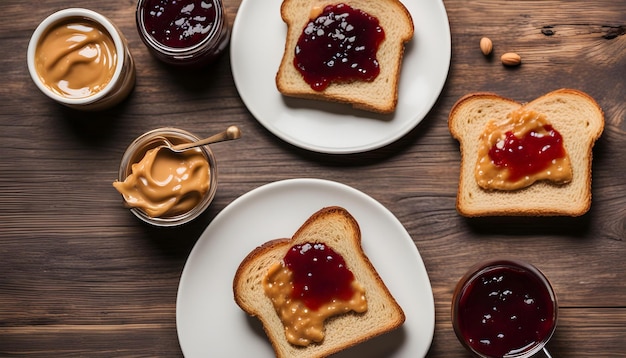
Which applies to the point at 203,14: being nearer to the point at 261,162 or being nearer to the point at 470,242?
the point at 261,162

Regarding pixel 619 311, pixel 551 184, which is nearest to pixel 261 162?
pixel 551 184

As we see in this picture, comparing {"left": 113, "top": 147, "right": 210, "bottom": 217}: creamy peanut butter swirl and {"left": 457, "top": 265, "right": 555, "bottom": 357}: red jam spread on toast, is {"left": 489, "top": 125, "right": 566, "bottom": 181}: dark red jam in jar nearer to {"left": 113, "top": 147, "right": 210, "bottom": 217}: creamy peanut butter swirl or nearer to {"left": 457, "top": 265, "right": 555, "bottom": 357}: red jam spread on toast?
{"left": 457, "top": 265, "right": 555, "bottom": 357}: red jam spread on toast

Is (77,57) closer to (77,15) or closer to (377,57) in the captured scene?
(77,15)

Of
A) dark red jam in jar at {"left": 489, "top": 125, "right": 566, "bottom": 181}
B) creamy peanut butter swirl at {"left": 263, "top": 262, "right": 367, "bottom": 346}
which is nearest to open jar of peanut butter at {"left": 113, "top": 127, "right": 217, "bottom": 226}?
creamy peanut butter swirl at {"left": 263, "top": 262, "right": 367, "bottom": 346}

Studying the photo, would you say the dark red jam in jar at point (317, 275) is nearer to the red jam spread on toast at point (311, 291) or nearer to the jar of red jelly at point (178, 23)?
the red jam spread on toast at point (311, 291)

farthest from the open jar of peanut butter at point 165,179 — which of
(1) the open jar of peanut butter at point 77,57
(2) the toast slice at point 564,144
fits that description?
(2) the toast slice at point 564,144

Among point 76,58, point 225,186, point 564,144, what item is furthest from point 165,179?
point 564,144
